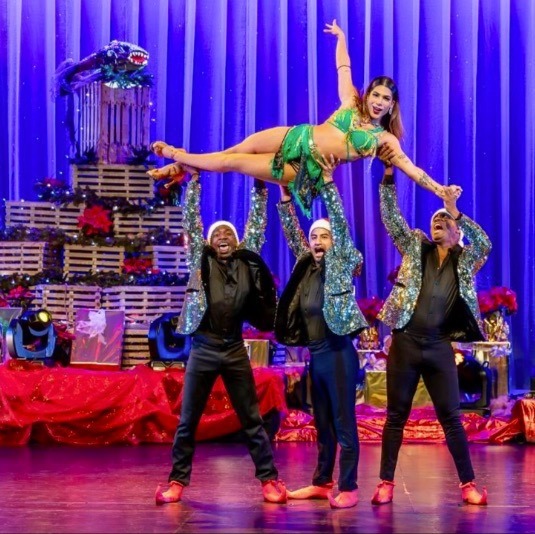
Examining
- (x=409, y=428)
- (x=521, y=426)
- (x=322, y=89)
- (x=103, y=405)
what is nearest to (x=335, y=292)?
(x=103, y=405)

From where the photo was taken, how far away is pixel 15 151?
10508 millimetres

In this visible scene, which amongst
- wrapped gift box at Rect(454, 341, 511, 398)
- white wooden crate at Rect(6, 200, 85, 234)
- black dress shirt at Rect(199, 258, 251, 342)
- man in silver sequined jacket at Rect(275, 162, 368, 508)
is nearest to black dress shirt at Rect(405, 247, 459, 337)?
man in silver sequined jacket at Rect(275, 162, 368, 508)

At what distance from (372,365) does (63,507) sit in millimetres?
4037

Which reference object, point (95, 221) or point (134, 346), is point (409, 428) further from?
point (95, 221)

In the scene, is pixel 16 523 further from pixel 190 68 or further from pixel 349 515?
pixel 190 68

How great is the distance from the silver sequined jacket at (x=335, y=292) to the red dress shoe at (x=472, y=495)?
2.90 ft

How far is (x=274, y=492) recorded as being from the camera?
17.0 feet

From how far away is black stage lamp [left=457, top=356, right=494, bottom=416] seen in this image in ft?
27.8

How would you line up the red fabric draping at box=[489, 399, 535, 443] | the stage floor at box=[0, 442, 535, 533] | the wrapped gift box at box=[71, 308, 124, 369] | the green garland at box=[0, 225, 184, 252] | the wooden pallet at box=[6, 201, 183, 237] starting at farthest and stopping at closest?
the wooden pallet at box=[6, 201, 183, 237] < the green garland at box=[0, 225, 184, 252] < the wrapped gift box at box=[71, 308, 124, 369] < the red fabric draping at box=[489, 399, 535, 443] < the stage floor at box=[0, 442, 535, 533]

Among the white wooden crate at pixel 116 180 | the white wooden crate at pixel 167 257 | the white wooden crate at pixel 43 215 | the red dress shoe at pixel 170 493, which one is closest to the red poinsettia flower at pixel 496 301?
the white wooden crate at pixel 167 257

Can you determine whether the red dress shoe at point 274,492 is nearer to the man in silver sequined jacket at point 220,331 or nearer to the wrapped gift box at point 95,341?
the man in silver sequined jacket at point 220,331

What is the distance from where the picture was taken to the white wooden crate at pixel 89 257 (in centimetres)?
884

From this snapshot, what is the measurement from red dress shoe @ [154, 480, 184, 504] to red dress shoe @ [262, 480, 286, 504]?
15.1 inches

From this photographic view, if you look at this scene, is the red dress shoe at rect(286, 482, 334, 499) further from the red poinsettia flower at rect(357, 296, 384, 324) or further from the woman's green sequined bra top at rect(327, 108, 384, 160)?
A: the red poinsettia flower at rect(357, 296, 384, 324)
